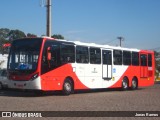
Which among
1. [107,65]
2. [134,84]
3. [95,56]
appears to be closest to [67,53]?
[95,56]

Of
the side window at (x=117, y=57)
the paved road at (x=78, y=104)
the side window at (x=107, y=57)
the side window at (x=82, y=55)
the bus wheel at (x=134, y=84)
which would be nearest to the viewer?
the paved road at (x=78, y=104)

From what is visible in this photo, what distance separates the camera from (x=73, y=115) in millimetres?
12430

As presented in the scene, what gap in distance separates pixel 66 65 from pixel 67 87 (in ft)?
4.05

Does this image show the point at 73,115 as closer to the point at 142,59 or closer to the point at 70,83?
the point at 70,83

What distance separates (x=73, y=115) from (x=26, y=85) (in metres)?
7.85

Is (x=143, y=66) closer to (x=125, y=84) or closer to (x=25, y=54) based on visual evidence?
(x=125, y=84)

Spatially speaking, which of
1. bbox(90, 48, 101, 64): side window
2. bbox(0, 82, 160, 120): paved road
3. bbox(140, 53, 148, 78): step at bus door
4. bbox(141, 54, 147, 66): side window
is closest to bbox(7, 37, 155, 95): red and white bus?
bbox(90, 48, 101, 64): side window

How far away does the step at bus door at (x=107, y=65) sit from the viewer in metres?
25.3

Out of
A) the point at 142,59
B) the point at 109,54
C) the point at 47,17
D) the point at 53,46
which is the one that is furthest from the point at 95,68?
the point at 47,17

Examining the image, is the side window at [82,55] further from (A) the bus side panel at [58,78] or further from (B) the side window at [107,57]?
(B) the side window at [107,57]

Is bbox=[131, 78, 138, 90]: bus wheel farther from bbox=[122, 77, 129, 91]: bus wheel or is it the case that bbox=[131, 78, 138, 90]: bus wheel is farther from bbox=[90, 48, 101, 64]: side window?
bbox=[90, 48, 101, 64]: side window

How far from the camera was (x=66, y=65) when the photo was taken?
21.7 metres

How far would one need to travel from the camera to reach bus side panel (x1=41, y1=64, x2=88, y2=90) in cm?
2009

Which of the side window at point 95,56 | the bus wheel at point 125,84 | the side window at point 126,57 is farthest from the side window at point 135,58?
the side window at point 95,56
